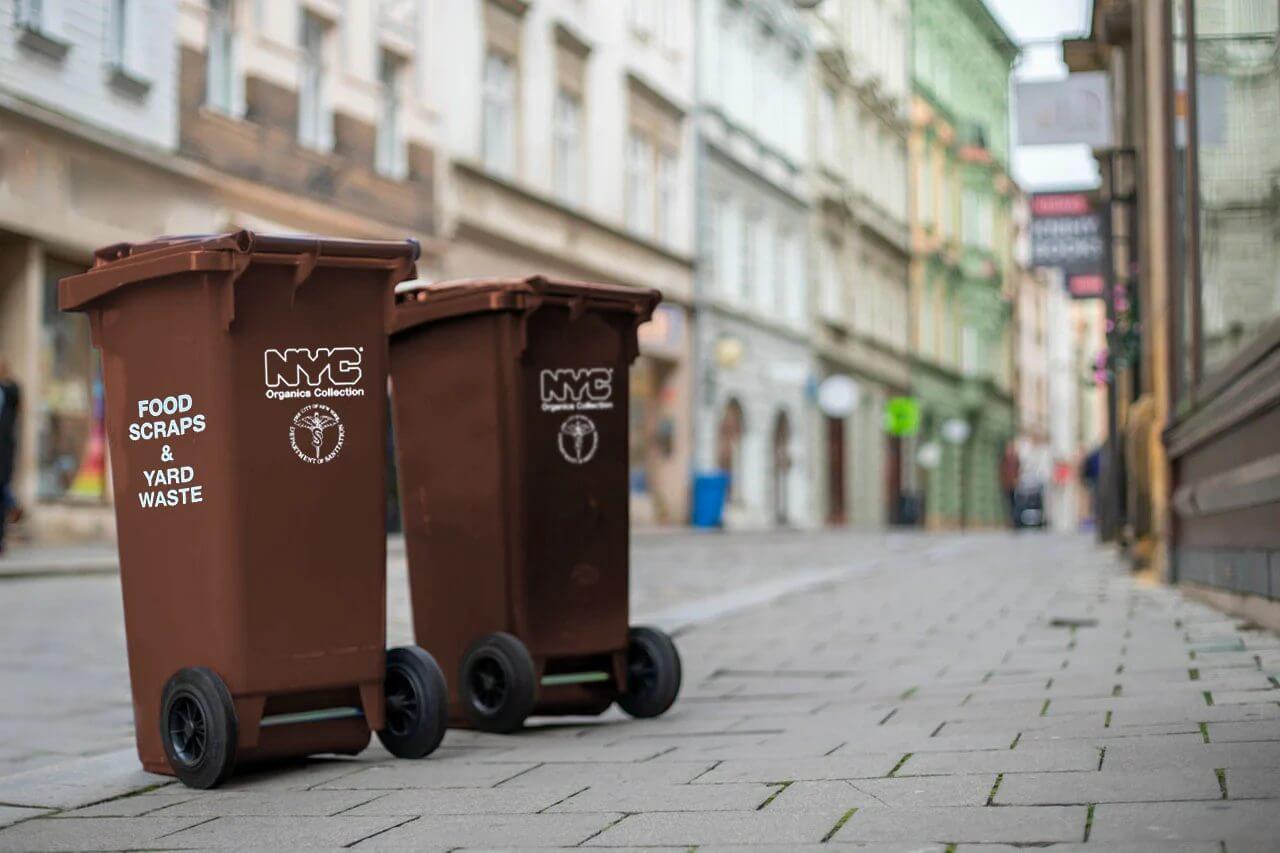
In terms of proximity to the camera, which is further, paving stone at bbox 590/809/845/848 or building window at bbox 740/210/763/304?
building window at bbox 740/210/763/304

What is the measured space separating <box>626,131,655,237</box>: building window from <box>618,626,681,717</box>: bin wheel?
25933 mm

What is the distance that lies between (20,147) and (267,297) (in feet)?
41.8

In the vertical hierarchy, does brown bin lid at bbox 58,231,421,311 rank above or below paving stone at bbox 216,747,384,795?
above

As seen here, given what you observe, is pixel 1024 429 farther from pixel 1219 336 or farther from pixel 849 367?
pixel 1219 336

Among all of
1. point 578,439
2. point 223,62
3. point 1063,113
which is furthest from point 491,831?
point 223,62

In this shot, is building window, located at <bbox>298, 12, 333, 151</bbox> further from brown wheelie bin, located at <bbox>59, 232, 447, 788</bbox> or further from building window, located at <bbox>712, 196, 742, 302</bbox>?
brown wheelie bin, located at <bbox>59, 232, 447, 788</bbox>

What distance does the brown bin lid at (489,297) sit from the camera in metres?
6.55

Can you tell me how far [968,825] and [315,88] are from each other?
63.5 feet

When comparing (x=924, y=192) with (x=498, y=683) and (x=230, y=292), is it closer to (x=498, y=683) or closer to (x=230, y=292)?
(x=498, y=683)

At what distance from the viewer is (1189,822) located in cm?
406

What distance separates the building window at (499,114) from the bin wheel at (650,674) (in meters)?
20.9

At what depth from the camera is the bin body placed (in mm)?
5531

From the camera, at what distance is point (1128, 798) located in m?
4.41

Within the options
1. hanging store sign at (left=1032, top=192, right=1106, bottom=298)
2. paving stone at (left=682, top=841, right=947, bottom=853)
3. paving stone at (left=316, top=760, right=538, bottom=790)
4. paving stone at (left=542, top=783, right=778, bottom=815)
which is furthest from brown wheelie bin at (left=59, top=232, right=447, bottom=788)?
hanging store sign at (left=1032, top=192, right=1106, bottom=298)
